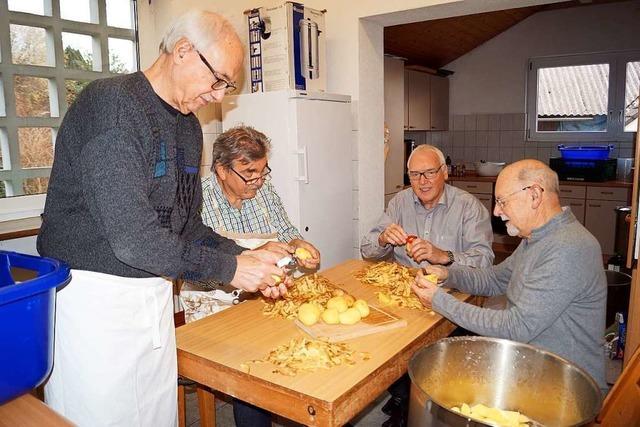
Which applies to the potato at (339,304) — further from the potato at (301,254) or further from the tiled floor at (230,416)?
the tiled floor at (230,416)

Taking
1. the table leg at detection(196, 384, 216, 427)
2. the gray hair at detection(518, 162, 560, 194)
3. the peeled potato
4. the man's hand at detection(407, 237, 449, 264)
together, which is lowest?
the table leg at detection(196, 384, 216, 427)

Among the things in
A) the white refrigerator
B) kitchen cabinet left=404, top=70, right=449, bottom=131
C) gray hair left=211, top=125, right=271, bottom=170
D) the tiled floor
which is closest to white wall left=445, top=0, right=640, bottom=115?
kitchen cabinet left=404, top=70, right=449, bottom=131

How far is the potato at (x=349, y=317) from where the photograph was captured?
1.90 meters

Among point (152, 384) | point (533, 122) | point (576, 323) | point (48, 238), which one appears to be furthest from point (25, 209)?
point (533, 122)

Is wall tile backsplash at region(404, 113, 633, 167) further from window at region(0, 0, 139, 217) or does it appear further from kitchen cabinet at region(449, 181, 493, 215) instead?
window at region(0, 0, 139, 217)

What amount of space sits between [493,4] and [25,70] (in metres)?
2.93

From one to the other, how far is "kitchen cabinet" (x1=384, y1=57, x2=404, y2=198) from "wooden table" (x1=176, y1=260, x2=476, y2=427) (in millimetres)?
3384

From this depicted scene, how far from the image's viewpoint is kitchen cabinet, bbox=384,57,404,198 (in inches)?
213

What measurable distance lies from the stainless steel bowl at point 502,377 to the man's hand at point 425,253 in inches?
36.0

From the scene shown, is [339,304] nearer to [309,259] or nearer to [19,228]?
[309,259]

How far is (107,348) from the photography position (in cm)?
153

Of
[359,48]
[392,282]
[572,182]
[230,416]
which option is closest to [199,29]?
[392,282]

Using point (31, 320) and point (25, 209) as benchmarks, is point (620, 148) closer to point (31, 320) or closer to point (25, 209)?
point (25, 209)

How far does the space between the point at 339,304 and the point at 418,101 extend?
5123mm
